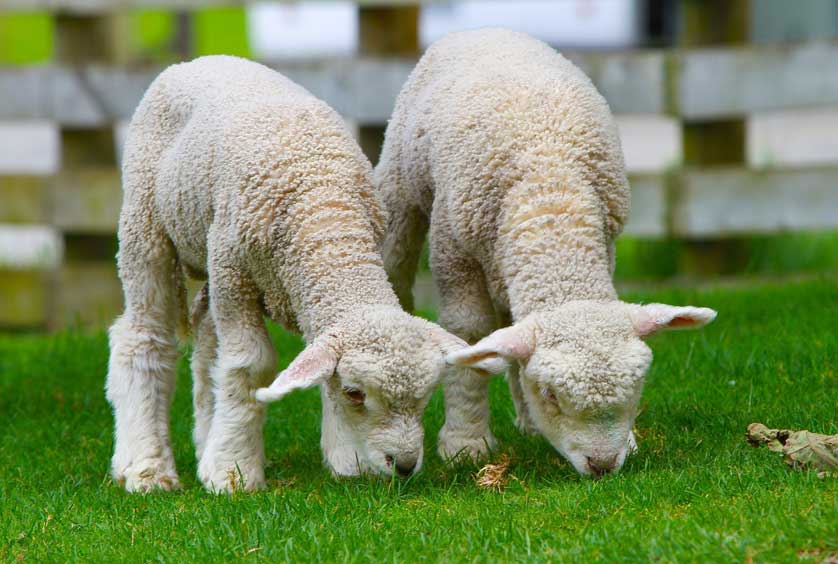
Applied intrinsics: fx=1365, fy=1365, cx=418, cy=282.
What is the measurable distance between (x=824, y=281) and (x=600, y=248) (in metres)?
3.39

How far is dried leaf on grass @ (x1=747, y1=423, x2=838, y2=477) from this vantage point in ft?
13.5

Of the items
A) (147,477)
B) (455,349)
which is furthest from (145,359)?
(455,349)

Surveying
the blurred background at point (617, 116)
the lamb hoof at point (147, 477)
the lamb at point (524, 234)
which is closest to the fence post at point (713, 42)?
the blurred background at point (617, 116)

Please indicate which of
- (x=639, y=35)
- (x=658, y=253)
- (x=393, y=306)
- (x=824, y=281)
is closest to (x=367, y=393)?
(x=393, y=306)

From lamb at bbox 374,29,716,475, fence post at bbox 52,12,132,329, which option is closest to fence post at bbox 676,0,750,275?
lamb at bbox 374,29,716,475

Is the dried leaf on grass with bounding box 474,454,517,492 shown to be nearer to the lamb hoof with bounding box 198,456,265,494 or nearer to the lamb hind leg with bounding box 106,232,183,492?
the lamb hoof with bounding box 198,456,265,494

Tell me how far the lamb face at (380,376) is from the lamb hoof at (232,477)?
1.68 feet

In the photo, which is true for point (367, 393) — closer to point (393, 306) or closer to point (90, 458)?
point (393, 306)

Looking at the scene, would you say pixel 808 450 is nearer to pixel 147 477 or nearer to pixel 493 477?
pixel 493 477

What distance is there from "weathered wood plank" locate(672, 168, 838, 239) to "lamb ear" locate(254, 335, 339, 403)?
463cm

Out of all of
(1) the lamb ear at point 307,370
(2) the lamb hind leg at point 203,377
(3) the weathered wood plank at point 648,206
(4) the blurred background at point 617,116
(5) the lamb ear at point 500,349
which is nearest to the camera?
(1) the lamb ear at point 307,370

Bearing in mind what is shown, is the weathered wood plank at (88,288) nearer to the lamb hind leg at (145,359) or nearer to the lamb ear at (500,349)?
the lamb hind leg at (145,359)

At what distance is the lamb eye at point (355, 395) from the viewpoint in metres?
4.27

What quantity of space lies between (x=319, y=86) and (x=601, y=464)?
16.2ft
